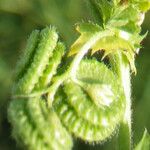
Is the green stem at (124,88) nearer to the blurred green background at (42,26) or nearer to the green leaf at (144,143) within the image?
the green leaf at (144,143)

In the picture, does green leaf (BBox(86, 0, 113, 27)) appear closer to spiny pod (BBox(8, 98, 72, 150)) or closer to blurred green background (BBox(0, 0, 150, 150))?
spiny pod (BBox(8, 98, 72, 150))

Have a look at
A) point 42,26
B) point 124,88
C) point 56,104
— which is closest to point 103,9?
point 124,88

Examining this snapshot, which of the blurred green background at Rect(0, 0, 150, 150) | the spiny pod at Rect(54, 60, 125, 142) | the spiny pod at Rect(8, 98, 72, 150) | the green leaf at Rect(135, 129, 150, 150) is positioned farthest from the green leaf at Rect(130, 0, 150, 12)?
the blurred green background at Rect(0, 0, 150, 150)

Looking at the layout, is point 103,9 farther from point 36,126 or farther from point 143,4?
point 36,126

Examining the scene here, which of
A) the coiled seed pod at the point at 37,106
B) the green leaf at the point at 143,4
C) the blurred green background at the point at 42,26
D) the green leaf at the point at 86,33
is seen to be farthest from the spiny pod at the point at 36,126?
the blurred green background at the point at 42,26

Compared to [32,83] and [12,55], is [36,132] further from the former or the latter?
[12,55]

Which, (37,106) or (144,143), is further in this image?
(144,143)
